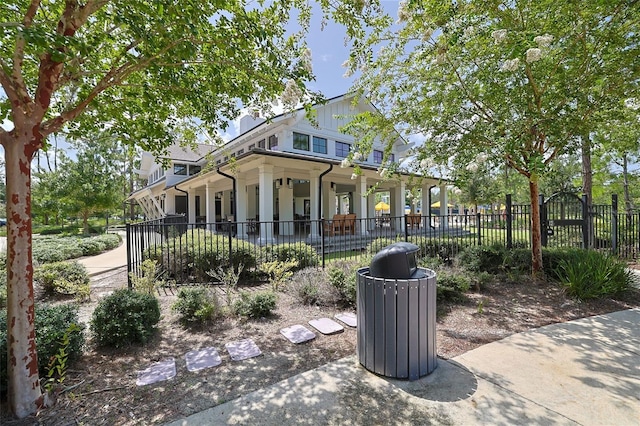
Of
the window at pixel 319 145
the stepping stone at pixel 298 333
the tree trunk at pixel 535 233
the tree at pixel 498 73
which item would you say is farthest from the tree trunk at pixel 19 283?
the window at pixel 319 145

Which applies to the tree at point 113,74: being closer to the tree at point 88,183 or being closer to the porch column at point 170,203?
the porch column at point 170,203

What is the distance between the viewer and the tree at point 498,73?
384 centimetres

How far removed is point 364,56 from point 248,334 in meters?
4.40

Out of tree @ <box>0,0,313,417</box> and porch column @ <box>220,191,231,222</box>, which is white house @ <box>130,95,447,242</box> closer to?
porch column @ <box>220,191,231,222</box>

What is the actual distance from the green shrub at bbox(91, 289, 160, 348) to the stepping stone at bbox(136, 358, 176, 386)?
1.96 feet

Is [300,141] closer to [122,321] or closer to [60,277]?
[60,277]

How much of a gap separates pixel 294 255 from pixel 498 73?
5.15m

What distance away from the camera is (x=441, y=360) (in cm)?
294

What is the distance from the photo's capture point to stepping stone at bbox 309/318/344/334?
3.67m

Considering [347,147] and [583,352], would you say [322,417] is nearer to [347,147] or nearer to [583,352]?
[583,352]

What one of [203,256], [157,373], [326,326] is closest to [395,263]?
[326,326]

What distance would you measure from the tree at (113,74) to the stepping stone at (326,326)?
2.61 metres

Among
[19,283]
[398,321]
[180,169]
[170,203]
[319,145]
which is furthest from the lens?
[170,203]

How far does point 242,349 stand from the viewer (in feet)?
10.6
